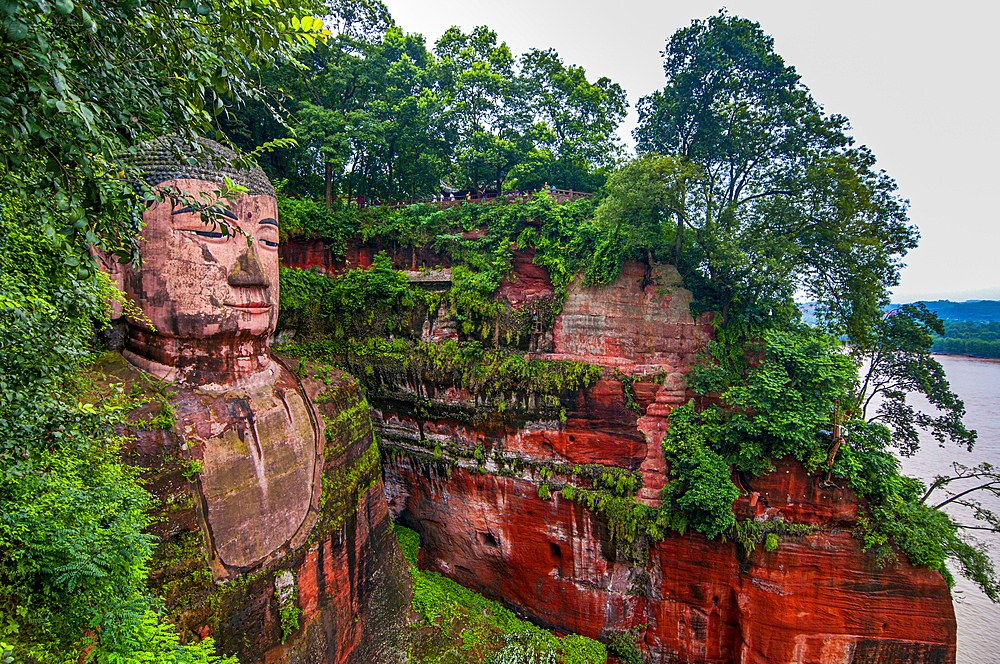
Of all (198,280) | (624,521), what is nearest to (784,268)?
(624,521)

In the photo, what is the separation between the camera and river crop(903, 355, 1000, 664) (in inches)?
556

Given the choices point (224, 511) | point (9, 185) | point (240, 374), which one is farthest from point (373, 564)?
point (9, 185)

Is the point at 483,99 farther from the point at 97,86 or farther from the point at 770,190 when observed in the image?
the point at 97,86

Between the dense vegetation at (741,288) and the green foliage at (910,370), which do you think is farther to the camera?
the green foliage at (910,370)

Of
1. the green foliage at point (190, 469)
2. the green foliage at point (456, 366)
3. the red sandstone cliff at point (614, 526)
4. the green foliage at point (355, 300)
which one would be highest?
the green foliage at point (355, 300)

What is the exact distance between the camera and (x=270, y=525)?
6922 mm

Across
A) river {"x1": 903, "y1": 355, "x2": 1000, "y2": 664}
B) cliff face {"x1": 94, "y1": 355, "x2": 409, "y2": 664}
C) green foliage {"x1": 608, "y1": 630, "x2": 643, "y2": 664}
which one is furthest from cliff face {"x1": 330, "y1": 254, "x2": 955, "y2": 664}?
river {"x1": 903, "y1": 355, "x2": 1000, "y2": 664}

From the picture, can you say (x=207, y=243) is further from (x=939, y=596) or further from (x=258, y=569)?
Answer: (x=939, y=596)

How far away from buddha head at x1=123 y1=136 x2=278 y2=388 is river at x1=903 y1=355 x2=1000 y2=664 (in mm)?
20192

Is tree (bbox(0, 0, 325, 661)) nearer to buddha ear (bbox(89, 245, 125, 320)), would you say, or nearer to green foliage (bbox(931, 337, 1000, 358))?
buddha ear (bbox(89, 245, 125, 320))

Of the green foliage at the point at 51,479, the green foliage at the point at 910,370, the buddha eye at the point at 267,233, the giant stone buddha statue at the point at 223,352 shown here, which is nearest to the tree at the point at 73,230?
the green foliage at the point at 51,479

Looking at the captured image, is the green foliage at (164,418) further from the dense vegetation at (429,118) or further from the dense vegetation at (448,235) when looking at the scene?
the dense vegetation at (429,118)

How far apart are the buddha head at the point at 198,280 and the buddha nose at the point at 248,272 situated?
0.01 metres

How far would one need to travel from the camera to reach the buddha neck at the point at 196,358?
6.74 m
